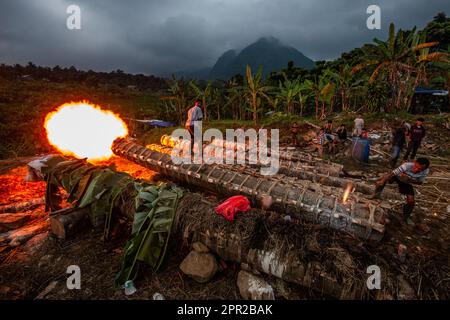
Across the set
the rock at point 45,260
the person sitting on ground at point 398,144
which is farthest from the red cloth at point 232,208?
the person sitting on ground at point 398,144

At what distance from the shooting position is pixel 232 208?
4.74 meters

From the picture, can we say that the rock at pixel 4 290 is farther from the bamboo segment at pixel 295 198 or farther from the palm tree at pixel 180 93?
the palm tree at pixel 180 93

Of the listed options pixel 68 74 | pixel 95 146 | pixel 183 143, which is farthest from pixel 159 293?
pixel 68 74

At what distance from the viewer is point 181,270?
14.8ft

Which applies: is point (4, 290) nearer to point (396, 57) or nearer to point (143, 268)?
point (143, 268)

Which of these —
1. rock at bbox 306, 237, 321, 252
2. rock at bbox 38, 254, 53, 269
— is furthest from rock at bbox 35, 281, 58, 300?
rock at bbox 306, 237, 321, 252

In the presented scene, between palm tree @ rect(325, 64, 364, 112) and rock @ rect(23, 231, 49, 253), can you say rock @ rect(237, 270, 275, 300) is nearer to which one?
rock @ rect(23, 231, 49, 253)

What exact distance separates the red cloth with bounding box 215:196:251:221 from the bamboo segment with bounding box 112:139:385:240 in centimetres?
140

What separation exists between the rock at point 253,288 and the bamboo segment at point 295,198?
2199mm

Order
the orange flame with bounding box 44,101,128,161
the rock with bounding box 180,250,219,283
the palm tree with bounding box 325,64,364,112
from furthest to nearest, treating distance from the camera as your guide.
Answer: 1. the palm tree with bounding box 325,64,364,112
2. the orange flame with bounding box 44,101,128,161
3. the rock with bounding box 180,250,219,283

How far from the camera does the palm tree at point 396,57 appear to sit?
53.9ft

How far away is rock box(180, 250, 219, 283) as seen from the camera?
14.0 ft
